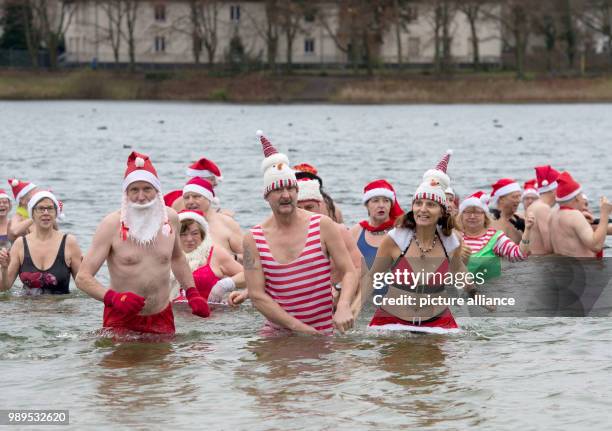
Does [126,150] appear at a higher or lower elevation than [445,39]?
lower

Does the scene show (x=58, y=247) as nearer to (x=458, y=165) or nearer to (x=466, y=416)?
(x=466, y=416)

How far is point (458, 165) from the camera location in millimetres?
40438

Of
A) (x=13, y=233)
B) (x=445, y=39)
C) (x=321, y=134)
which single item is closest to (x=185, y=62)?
(x=445, y=39)

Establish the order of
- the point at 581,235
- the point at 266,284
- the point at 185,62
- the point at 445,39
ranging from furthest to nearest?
the point at 185,62 < the point at 445,39 < the point at 581,235 < the point at 266,284

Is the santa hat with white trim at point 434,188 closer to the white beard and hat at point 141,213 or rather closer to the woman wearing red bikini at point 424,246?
the woman wearing red bikini at point 424,246

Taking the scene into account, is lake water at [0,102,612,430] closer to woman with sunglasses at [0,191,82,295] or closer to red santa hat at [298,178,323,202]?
woman with sunglasses at [0,191,82,295]

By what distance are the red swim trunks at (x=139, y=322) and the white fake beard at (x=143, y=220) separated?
0.73 metres

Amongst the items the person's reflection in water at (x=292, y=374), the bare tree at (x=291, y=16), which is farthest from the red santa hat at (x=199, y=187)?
the bare tree at (x=291, y=16)

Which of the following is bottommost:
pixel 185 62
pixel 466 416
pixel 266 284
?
pixel 466 416

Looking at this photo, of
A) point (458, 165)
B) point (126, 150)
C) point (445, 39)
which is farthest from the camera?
point (445, 39)

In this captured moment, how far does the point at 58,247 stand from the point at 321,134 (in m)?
45.8

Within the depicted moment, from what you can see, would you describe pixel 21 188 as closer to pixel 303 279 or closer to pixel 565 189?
pixel 565 189

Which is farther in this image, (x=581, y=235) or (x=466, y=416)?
(x=581, y=235)

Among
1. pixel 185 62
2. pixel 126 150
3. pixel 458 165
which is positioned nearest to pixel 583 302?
pixel 458 165
